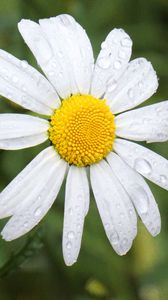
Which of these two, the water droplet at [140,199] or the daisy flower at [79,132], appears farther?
the water droplet at [140,199]

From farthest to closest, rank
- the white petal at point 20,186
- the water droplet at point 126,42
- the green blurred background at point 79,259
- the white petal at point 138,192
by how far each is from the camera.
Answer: the green blurred background at point 79,259 < the water droplet at point 126,42 < the white petal at point 138,192 < the white petal at point 20,186

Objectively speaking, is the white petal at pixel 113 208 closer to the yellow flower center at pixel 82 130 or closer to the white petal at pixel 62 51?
the yellow flower center at pixel 82 130

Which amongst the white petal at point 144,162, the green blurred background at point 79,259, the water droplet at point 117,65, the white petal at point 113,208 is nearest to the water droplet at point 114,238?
the white petal at point 113,208

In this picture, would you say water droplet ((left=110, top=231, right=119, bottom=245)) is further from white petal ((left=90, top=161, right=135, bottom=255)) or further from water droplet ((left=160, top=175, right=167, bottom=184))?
water droplet ((left=160, top=175, right=167, bottom=184))

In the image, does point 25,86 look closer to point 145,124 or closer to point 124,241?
point 145,124

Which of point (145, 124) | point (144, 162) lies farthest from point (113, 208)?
point (145, 124)

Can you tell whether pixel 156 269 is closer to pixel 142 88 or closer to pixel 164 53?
pixel 142 88

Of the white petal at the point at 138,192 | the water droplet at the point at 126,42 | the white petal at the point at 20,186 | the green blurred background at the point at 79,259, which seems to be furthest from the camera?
the green blurred background at the point at 79,259

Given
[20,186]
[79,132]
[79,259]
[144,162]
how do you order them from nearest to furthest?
[20,186] → [79,132] → [144,162] → [79,259]
